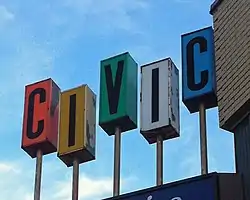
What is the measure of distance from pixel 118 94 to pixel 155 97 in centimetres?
100

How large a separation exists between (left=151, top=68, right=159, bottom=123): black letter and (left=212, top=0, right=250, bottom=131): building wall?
6.33ft

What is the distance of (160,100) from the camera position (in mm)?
20422

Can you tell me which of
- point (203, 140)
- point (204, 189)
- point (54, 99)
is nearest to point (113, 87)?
point (54, 99)

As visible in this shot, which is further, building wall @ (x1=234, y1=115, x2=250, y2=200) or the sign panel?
building wall @ (x1=234, y1=115, x2=250, y2=200)

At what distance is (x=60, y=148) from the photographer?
21375 millimetres

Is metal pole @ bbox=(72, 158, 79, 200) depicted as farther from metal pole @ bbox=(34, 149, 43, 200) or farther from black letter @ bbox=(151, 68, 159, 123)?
black letter @ bbox=(151, 68, 159, 123)

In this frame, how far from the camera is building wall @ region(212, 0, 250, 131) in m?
17.8

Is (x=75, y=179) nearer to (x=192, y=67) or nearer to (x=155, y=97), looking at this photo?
(x=155, y=97)

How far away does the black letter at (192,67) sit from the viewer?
64.8 ft

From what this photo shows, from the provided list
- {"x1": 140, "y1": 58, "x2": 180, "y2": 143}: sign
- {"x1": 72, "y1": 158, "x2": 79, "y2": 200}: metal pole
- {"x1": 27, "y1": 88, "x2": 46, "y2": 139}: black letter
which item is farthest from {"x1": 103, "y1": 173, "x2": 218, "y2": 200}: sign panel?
{"x1": 27, "y1": 88, "x2": 46, "y2": 139}: black letter

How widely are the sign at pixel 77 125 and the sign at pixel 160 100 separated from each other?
5.11 ft

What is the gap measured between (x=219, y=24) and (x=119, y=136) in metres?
3.57

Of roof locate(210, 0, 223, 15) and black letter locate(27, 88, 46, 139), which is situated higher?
roof locate(210, 0, 223, 15)

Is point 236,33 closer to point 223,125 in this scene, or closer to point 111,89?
point 223,125
